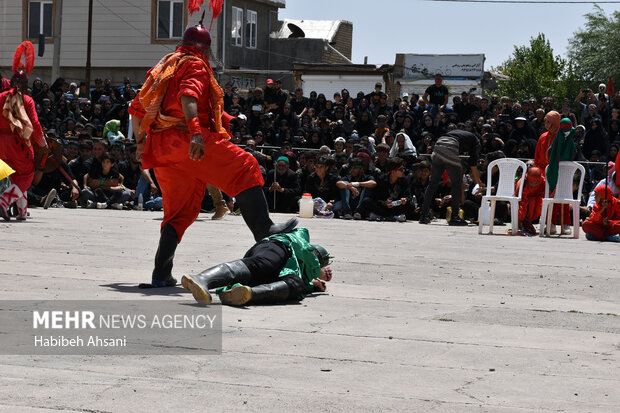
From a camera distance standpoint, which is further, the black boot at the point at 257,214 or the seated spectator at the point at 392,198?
the seated spectator at the point at 392,198

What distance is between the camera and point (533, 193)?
50.6ft

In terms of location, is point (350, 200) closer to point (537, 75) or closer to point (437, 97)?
point (437, 97)

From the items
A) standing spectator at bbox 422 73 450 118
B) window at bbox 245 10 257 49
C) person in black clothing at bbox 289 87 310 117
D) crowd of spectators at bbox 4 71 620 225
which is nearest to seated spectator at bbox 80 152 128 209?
crowd of spectators at bbox 4 71 620 225

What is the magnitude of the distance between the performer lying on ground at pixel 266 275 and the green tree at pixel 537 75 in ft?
165

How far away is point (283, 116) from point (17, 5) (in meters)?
18.0

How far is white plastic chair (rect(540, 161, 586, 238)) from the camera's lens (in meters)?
14.5

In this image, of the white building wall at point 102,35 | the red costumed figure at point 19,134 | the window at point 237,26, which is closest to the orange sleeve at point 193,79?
the red costumed figure at point 19,134

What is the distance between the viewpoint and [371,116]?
71.1 feet

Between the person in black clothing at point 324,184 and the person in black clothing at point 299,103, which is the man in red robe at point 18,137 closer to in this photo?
the person in black clothing at point 324,184

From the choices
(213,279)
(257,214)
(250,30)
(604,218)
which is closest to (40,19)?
(250,30)

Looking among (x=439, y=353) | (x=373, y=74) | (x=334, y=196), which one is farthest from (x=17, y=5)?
(x=439, y=353)

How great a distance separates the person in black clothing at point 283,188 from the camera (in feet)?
60.7

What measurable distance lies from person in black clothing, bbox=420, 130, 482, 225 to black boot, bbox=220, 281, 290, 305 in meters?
10.4

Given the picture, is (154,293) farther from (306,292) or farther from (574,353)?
(574,353)
